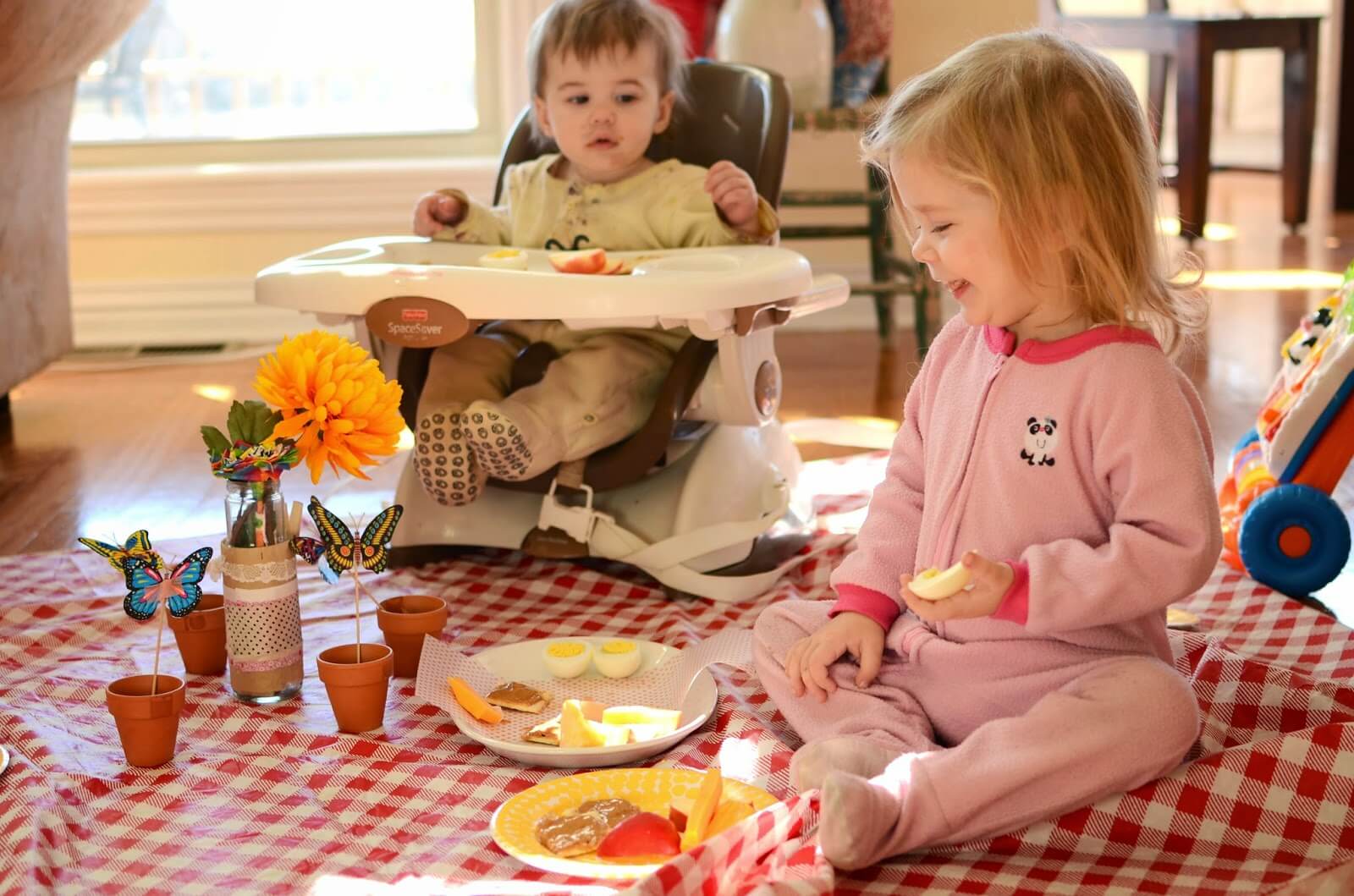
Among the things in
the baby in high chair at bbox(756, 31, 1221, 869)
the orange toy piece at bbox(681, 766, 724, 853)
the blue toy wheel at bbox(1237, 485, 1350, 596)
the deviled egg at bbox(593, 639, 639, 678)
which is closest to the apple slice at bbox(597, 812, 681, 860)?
the orange toy piece at bbox(681, 766, 724, 853)

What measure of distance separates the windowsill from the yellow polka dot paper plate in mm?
2218

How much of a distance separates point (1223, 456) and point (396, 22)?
2.06 meters

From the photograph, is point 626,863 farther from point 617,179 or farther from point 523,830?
point 617,179

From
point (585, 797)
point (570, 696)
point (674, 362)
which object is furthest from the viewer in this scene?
point (674, 362)

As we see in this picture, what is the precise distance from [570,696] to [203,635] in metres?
0.35

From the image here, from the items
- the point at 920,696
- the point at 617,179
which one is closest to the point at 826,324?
the point at 617,179

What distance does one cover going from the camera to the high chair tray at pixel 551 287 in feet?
4.82

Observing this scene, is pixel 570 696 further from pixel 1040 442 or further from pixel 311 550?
pixel 1040 442

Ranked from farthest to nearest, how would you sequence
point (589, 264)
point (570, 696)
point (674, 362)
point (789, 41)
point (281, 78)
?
point (281, 78) < point (789, 41) < point (674, 362) < point (589, 264) < point (570, 696)

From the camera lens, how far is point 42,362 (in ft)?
8.09

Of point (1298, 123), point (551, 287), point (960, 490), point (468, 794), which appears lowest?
point (468, 794)

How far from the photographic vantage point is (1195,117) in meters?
4.02

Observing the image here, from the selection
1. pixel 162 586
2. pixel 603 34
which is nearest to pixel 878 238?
pixel 603 34

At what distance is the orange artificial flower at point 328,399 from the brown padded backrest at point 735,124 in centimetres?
69
